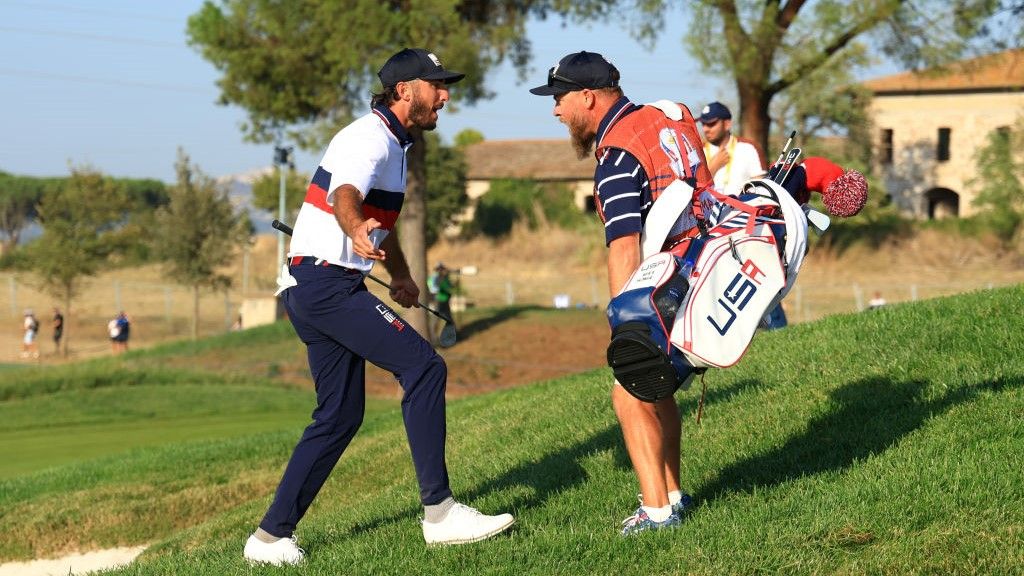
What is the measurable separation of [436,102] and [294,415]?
46.7 ft

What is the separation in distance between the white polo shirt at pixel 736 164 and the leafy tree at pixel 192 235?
1416 inches

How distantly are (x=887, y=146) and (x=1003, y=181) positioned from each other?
1235 centimetres

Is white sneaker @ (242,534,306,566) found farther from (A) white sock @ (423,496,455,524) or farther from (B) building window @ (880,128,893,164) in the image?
(B) building window @ (880,128,893,164)

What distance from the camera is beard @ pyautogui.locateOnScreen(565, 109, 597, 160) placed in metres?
5.68

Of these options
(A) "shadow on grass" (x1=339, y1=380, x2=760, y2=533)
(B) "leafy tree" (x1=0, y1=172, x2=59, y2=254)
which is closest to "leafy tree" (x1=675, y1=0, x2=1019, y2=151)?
(A) "shadow on grass" (x1=339, y1=380, x2=760, y2=533)

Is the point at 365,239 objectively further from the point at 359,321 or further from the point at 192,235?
the point at 192,235

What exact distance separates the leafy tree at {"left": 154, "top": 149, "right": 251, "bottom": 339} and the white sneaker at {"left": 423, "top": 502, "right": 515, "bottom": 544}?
131 feet

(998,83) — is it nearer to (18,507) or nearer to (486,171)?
(486,171)

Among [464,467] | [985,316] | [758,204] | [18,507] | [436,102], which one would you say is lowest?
[18,507]

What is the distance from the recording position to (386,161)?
5.94 metres

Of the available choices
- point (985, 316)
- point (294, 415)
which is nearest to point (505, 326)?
point (294, 415)

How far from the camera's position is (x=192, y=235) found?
45344 mm

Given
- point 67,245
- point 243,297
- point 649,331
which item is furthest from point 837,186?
point 243,297

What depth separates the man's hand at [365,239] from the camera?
5539mm
